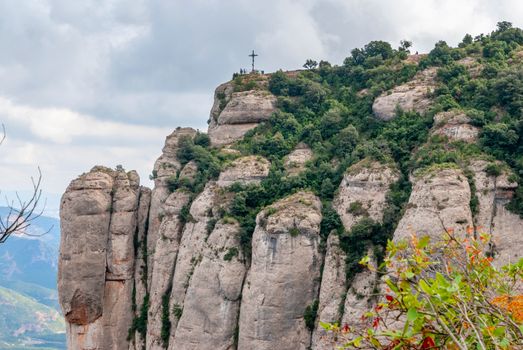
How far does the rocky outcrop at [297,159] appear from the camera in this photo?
155ft

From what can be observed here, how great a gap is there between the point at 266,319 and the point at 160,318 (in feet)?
35.0

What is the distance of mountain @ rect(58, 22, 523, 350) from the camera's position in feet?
126

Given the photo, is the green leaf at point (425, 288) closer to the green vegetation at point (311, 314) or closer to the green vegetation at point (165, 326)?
the green vegetation at point (311, 314)

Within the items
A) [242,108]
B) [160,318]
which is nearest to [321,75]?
[242,108]

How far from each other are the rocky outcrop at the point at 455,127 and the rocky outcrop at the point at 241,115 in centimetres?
1656

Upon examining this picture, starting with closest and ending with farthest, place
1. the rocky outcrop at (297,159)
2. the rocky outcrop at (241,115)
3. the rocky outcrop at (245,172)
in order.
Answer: the rocky outcrop at (245,172) < the rocky outcrop at (297,159) < the rocky outcrop at (241,115)

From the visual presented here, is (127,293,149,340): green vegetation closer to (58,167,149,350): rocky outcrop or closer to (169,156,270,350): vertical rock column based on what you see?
(58,167,149,350): rocky outcrop

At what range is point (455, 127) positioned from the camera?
41469 millimetres

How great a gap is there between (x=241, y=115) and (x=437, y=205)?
2279cm

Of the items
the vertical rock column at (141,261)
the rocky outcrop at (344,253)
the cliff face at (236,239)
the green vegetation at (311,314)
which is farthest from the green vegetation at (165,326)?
the rocky outcrop at (344,253)

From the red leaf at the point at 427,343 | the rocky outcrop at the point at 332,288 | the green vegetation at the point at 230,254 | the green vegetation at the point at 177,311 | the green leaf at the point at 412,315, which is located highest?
the green leaf at the point at 412,315

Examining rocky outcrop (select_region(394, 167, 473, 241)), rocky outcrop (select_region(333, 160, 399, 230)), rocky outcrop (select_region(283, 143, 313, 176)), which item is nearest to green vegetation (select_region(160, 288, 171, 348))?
rocky outcrop (select_region(283, 143, 313, 176))

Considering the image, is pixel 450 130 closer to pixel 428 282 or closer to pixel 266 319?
pixel 266 319

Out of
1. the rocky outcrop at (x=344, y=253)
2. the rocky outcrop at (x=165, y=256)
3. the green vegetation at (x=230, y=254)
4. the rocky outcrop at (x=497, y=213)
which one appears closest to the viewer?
the rocky outcrop at (x=497, y=213)
